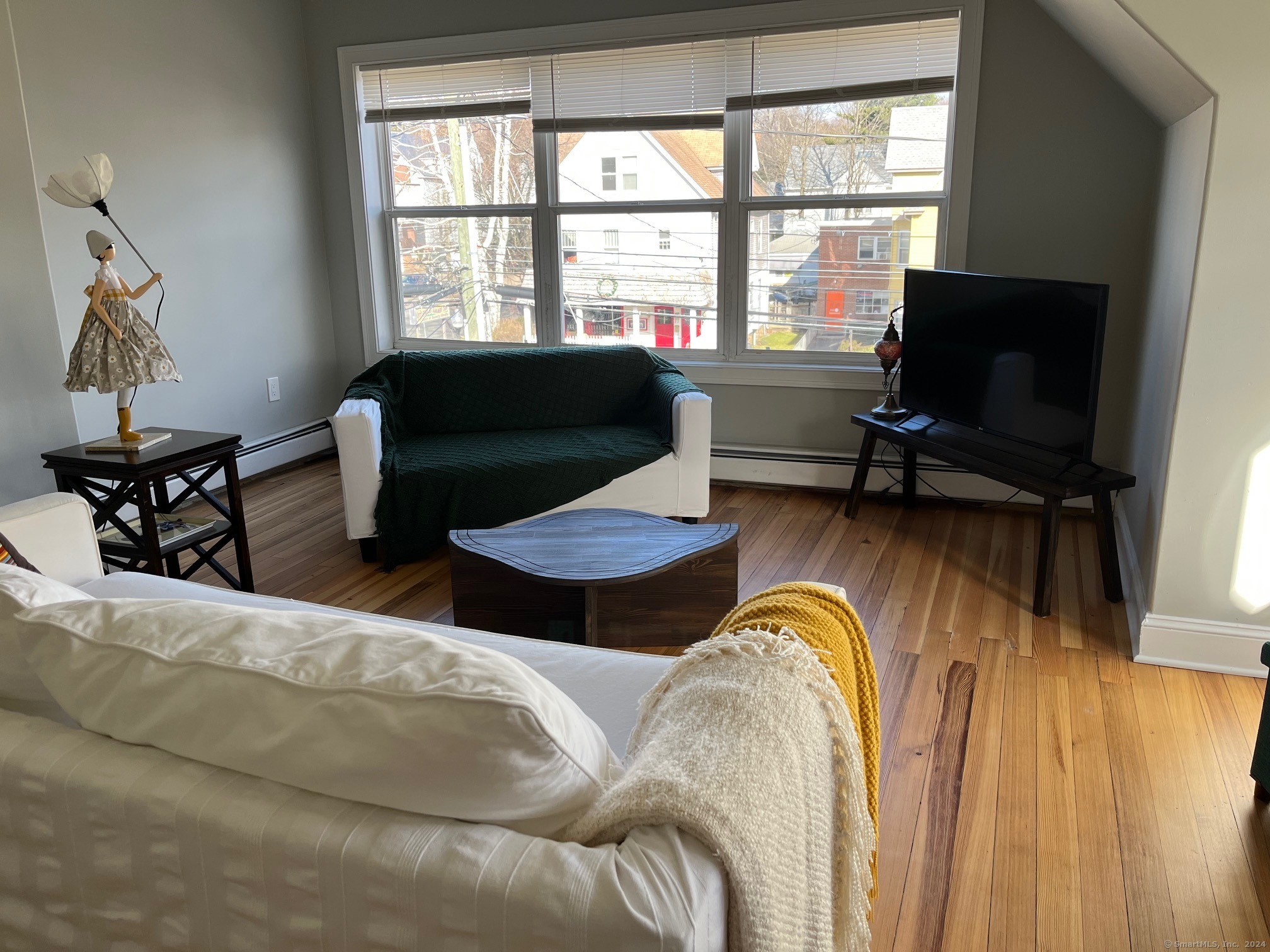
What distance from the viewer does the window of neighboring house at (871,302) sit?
13.5 feet

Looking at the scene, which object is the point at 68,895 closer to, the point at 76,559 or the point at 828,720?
the point at 828,720

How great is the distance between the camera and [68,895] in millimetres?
1029

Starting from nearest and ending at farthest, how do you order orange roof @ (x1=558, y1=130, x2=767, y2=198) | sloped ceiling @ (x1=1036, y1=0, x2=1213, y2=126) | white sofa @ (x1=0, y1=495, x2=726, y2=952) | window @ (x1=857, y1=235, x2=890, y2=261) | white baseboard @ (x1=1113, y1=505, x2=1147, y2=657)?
white sofa @ (x1=0, y1=495, x2=726, y2=952)
sloped ceiling @ (x1=1036, y1=0, x2=1213, y2=126)
white baseboard @ (x1=1113, y1=505, x2=1147, y2=657)
window @ (x1=857, y1=235, x2=890, y2=261)
orange roof @ (x1=558, y1=130, x2=767, y2=198)

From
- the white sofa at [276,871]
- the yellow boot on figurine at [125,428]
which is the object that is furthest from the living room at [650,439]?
the yellow boot on figurine at [125,428]

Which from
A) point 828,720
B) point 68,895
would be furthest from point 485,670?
point 68,895

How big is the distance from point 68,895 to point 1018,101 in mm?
3938

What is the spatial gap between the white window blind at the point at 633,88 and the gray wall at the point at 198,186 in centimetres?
132

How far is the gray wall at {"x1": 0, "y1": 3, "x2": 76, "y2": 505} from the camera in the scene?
9.58 feet

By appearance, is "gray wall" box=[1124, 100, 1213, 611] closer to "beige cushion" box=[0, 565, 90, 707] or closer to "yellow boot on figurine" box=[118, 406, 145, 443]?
"beige cushion" box=[0, 565, 90, 707]

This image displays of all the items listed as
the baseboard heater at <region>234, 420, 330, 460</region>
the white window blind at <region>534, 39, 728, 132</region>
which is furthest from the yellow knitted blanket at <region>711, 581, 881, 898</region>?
the baseboard heater at <region>234, 420, 330, 460</region>

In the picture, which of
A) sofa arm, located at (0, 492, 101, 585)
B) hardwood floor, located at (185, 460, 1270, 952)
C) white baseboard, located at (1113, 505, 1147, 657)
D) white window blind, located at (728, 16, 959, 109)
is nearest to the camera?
hardwood floor, located at (185, 460, 1270, 952)

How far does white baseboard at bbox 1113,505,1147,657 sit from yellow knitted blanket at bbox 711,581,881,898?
1.62m

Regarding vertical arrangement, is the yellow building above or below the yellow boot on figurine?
above

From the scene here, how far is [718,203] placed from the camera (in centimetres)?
427
